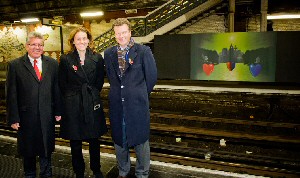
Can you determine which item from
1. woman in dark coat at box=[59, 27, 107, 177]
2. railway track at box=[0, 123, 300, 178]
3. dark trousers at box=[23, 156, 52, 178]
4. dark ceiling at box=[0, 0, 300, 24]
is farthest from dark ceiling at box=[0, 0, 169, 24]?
dark trousers at box=[23, 156, 52, 178]

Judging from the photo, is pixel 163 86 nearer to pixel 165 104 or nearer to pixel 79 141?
pixel 165 104

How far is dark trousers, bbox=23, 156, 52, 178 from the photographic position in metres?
3.79

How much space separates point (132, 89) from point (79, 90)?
66 centimetres

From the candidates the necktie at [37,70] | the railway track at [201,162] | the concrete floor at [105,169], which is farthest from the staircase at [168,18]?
the necktie at [37,70]

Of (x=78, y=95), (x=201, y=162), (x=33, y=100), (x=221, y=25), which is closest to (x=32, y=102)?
(x=33, y=100)

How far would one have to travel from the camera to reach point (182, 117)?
28.0 feet

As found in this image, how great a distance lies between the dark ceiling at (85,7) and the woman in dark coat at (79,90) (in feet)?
46.0

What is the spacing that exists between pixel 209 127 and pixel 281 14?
13169 mm

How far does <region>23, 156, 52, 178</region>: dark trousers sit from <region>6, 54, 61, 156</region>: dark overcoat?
166 mm

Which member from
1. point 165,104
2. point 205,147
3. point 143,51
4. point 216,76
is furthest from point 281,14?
point 143,51

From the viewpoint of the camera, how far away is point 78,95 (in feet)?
11.4

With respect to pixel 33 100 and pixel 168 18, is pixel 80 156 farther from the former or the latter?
pixel 168 18

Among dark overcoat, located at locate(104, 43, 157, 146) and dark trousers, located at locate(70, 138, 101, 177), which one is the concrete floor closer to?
dark trousers, located at locate(70, 138, 101, 177)

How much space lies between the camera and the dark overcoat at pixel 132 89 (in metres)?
3.44
